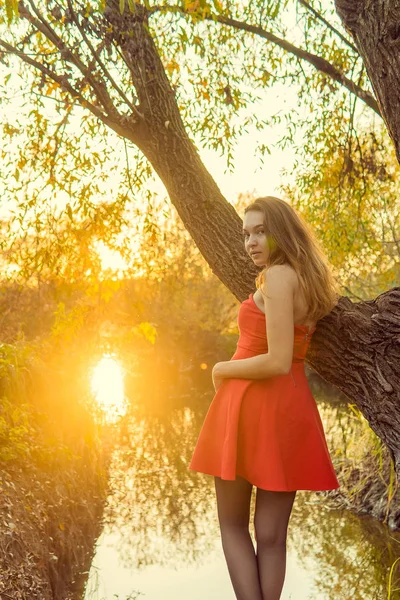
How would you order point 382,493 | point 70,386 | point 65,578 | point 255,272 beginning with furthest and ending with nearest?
1. point 70,386
2. point 382,493
3. point 65,578
4. point 255,272

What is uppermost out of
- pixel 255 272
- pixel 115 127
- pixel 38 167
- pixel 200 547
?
pixel 38 167

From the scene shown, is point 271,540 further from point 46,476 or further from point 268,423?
point 46,476

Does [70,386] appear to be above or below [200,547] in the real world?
above

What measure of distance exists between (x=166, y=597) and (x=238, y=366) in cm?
327

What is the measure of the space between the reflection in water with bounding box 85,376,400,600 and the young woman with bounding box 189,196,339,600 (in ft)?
8.81

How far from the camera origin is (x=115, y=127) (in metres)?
4.04

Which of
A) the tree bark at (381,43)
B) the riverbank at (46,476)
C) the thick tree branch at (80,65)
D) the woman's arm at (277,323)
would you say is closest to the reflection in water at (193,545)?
the riverbank at (46,476)

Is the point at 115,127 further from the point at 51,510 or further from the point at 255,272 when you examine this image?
the point at 51,510

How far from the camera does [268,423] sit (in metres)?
3.12

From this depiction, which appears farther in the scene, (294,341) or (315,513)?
(315,513)

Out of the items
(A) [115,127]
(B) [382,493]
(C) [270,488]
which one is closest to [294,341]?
(C) [270,488]

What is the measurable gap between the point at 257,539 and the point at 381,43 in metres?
2.29

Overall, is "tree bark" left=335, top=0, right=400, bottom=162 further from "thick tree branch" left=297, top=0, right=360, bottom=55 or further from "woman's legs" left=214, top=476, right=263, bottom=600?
"thick tree branch" left=297, top=0, right=360, bottom=55

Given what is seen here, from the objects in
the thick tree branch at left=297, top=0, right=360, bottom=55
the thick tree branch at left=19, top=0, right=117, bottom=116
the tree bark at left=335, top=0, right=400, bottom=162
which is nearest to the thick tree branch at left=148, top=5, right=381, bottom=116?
the thick tree branch at left=297, top=0, right=360, bottom=55
